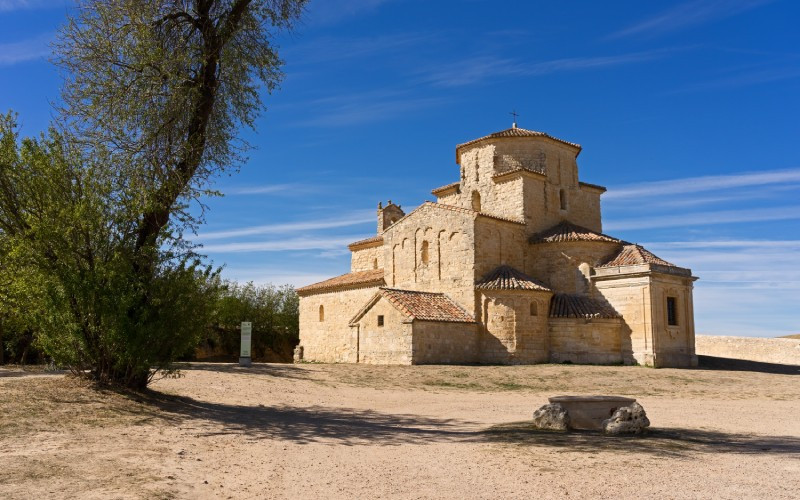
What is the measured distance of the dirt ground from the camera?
711 cm

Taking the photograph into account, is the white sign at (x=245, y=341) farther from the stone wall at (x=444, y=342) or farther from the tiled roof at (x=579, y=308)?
the tiled roof at (x=579, y=308)

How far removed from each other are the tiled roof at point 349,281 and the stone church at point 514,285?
0.12m

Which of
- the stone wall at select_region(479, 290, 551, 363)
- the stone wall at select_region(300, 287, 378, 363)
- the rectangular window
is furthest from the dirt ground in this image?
the stone wall at select_region(300, 287, 378, 363)

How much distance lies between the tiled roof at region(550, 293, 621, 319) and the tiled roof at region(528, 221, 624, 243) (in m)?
2.64

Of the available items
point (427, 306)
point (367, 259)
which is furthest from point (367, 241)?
point (427, 306)

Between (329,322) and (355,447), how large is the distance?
74.9 feet

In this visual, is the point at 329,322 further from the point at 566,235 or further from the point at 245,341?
the point at 566,235

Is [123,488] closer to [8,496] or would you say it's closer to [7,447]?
[8,496]

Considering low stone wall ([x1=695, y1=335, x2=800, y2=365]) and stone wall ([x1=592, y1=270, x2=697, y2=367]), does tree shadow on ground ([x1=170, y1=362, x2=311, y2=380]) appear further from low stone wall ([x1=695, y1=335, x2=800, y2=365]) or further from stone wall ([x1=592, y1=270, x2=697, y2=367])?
low stone wall ([x1=695, y1=335, x2=800, y2=365])

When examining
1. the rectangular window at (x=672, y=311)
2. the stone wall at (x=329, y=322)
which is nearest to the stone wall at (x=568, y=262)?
the rectangular window at (x=672, y=311)

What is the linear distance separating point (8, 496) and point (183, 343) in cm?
658

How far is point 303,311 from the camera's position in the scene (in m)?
34.2

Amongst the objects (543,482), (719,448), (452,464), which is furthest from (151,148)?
(719,448)

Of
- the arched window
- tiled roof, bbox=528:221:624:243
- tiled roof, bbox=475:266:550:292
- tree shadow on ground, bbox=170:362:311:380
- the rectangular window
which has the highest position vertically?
the arched window
